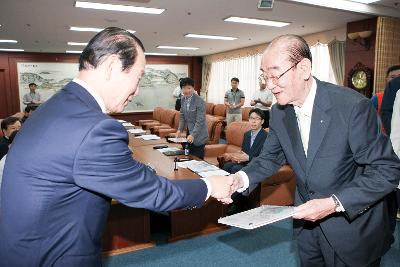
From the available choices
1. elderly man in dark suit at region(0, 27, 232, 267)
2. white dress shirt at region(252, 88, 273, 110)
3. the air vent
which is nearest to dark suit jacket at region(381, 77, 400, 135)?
the air vent

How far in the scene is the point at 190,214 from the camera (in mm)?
3279

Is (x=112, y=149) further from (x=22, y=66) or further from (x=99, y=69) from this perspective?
(x=22, y=66)

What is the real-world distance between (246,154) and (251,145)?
14 cm

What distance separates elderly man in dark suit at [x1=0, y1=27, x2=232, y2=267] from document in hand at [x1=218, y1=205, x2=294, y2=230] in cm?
32

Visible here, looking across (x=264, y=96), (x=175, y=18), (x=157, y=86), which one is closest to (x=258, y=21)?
(x=175, y=18)

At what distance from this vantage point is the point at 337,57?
7.18 metres

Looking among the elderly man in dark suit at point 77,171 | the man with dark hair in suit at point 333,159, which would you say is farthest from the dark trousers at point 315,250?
the elderly man in dark suit at point 77,171

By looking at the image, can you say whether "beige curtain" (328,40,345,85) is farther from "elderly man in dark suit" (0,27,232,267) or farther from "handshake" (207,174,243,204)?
"elderly man in dark suit" (0,27,232,267)

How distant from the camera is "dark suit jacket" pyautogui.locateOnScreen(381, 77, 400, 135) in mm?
2707

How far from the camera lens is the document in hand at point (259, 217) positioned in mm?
1197

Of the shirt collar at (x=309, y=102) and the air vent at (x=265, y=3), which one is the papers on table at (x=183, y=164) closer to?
the shirt collar at (x=309, y=102)

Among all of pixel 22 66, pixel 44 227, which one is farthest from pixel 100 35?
pixel 22 66

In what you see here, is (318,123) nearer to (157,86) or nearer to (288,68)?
(288,68)

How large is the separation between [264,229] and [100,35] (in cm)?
295
